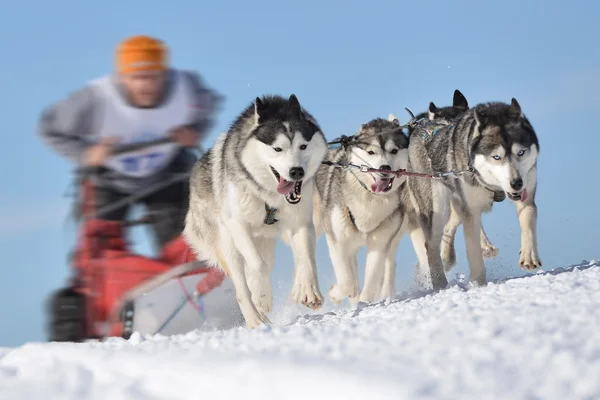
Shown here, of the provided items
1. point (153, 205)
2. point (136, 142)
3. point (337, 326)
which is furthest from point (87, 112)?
point (337, 326)

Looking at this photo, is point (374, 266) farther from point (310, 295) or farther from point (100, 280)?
point (100, 280)

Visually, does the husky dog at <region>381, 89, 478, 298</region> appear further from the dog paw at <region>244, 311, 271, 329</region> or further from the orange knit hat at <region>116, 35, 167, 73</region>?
the orange knit hat at <region>116, 35, 167, 73</region>

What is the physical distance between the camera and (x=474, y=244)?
19.7 feet

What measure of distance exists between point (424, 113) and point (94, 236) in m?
3.36

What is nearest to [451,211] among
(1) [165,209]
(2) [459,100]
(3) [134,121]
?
(2) [459,100]

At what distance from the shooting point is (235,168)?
5.70 m

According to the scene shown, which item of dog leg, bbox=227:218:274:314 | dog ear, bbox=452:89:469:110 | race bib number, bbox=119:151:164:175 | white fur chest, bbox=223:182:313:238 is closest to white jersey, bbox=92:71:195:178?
race bib number, bbox=119:151:164:175

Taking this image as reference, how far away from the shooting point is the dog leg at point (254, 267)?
18.3 feet

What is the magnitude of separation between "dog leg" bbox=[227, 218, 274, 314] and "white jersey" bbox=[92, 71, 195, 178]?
2.09ft

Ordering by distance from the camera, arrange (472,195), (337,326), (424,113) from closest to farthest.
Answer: (337,326) < (472,195) < (424,113)

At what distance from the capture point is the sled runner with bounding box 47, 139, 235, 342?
547 centimetres

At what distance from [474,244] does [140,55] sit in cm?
256

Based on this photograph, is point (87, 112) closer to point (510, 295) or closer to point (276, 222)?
point (276, 222)

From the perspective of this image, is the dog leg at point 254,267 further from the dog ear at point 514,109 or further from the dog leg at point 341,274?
the dog ear at point 514,109
